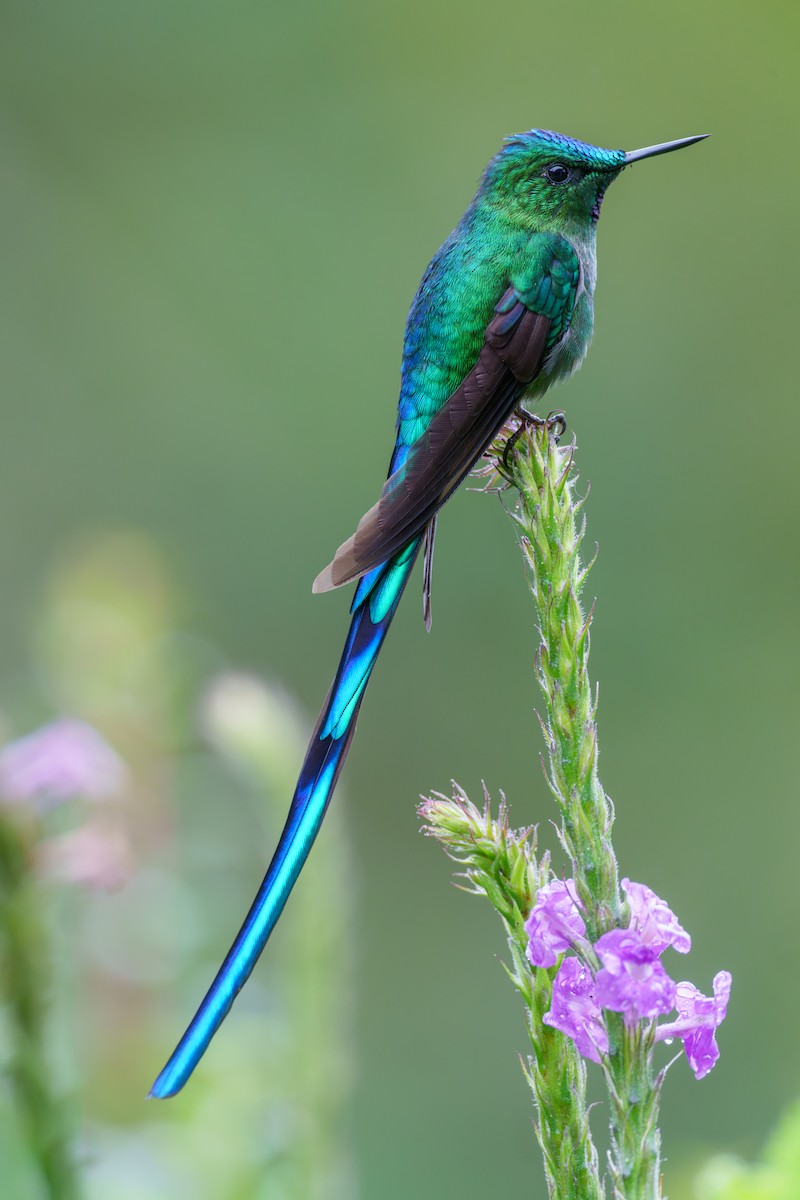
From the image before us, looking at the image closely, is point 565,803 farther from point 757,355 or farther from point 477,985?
point 757,355

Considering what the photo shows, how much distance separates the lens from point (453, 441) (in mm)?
2547

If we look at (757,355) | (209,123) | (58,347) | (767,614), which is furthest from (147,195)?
(767,614)

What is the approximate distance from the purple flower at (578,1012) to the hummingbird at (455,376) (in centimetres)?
40

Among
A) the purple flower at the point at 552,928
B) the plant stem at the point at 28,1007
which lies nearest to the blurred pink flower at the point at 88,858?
the plant stem at the point at 28,1007

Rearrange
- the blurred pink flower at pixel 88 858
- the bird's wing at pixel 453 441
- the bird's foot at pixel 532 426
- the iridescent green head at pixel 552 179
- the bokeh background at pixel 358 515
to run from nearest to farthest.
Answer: the blurred pink flower at pixel 88 858 < the bird's foot at pixel 532 426 < the bird's wing at pixel 453 441 < the bokeh background at pixel 358 515 < the iridescent green head at pixel 552 179

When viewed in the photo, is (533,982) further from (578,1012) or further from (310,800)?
(310,800)

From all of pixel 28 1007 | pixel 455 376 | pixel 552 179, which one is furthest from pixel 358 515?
pixel 28 1007

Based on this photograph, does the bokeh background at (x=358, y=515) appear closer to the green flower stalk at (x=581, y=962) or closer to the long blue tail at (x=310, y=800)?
the long blue tail at (x=310, y=800)

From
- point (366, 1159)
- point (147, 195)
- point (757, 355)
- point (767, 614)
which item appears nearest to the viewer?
point (366, 1159)

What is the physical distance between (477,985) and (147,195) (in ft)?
20.8

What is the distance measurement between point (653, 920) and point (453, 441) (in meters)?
1.45

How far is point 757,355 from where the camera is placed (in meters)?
8.02

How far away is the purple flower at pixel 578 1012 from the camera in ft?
3.99

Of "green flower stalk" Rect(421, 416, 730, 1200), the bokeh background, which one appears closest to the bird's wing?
the bokeh background
